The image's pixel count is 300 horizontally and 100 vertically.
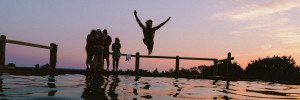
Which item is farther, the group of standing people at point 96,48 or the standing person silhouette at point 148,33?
the group of standing people at point 96,48

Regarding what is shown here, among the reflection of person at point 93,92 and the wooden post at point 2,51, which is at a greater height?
the wooden post at point 2,51

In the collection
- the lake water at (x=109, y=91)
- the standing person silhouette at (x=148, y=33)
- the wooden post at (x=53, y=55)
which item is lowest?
the lake water at (x=109, y=91)

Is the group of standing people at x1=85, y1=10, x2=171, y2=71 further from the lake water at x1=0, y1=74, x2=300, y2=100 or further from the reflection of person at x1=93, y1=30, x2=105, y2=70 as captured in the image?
the lake water at x1=0, y1=74, x2=300, y2=100

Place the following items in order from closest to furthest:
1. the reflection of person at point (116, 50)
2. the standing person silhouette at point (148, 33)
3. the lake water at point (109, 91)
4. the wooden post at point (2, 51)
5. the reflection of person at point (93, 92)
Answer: the reflection of person at point (93, 92) → the lake water at point (109, 91) → the standing person silhouette at point (148, 33) → the wooden post at point (2, 51) → the reflection of person at point (116, 50)

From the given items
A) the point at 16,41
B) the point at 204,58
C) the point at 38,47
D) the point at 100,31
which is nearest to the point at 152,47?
the point at 100,31

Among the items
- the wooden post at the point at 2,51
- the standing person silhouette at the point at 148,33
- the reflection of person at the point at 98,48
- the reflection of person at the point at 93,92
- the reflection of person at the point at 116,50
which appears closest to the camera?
the reflection of person at the point at 93,92

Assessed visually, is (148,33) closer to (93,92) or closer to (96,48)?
(96,48)

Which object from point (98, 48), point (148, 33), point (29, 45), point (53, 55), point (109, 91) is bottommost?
point (109, 91)

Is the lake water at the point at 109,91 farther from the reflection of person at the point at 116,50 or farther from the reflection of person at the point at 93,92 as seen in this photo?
the reflection of person at the point at 116,50

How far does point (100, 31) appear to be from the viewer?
14.3 metres

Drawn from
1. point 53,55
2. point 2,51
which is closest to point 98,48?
point 2,51

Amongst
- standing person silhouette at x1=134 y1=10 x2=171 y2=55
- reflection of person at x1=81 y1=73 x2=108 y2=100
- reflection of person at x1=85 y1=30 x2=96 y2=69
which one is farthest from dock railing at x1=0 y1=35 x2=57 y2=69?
reflection of person at x1=81 y1=73 x2=108 y2=100

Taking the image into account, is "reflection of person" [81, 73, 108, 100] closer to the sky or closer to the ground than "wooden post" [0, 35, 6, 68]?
closer to the ground

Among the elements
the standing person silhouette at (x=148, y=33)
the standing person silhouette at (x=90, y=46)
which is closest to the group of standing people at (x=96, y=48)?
the standing person silhouette at (x=90, y=46)
